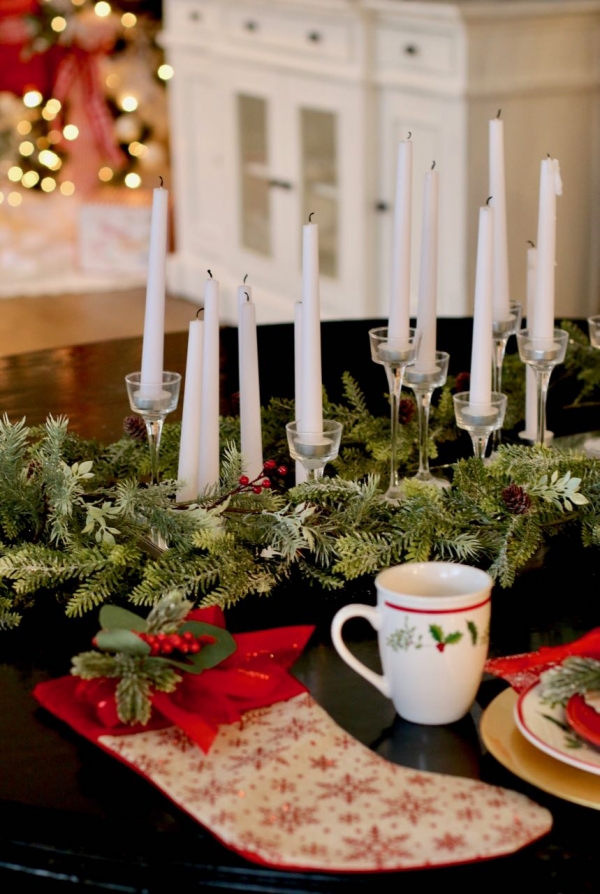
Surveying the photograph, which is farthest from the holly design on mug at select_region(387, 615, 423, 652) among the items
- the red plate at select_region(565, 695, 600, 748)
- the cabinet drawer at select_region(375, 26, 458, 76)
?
the cabinet drawer at select_region(375, 26, 458, 76)

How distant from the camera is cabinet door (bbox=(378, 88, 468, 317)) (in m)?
3.11

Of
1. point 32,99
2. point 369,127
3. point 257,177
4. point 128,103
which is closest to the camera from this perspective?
point 369,127

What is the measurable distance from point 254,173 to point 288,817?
3.53 meters

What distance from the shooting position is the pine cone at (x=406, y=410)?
4.34ft

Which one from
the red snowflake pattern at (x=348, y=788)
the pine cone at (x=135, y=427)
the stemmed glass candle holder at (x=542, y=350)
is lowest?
the red snowflake pattern at (x=348, y=788)

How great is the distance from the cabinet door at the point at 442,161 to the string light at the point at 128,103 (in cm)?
163

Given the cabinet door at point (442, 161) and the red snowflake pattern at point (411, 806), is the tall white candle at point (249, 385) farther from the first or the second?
the cabinet door at point (442, 161)

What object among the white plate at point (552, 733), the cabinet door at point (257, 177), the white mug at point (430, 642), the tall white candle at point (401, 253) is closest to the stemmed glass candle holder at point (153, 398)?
the tall white candle at point (401, 253)

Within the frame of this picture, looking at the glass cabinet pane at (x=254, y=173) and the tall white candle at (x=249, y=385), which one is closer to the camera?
the tall white candle at (x=249, y=385)

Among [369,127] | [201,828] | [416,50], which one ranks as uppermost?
[416,50]

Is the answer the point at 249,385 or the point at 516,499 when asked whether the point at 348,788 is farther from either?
the point at 249,385

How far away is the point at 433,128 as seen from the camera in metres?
3.20

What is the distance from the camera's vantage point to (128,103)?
15.6 ft

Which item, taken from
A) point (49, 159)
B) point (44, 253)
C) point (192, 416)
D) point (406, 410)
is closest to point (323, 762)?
point (192, 416)
